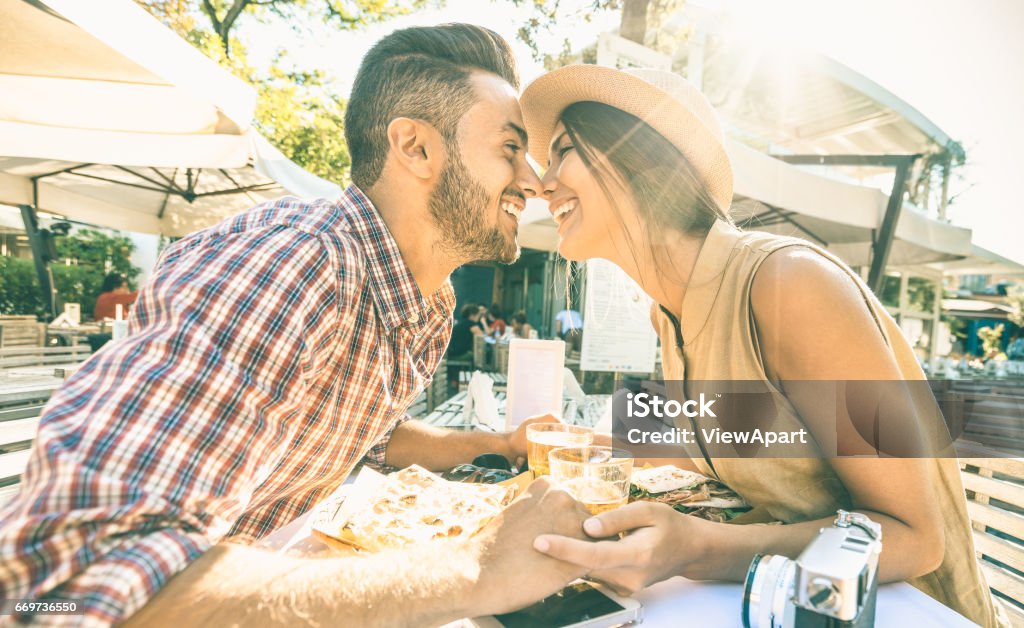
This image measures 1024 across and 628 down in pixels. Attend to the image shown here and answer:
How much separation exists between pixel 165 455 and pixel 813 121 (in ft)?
49.6

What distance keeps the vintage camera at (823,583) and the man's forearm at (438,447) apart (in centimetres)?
131

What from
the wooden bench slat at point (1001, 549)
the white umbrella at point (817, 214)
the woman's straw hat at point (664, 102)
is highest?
the white umbrella at point (817, 214)

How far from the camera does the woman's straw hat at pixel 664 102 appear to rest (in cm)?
176

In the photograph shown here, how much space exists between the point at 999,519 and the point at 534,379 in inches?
71.2

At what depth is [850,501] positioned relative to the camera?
1.30 m

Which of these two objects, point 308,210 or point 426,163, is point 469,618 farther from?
point 426,163

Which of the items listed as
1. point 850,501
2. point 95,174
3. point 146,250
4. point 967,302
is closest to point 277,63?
point 95,174

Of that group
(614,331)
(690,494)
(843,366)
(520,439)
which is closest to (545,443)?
(690,494)

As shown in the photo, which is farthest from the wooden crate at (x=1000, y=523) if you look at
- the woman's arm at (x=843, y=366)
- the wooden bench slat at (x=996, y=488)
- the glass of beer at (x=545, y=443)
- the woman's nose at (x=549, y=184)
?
the woman's nose at (x=549, y=184)

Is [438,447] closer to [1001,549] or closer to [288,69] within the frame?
[1001,549]

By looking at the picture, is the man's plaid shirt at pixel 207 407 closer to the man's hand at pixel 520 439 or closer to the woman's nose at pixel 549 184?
the man's hand at pixel 520 439

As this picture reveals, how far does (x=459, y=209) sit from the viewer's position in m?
1.85

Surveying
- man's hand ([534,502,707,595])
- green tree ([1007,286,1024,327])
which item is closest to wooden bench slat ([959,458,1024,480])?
man's hand ([534,502,707,595])

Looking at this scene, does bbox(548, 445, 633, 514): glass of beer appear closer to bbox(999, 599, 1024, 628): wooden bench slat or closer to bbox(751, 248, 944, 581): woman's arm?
bbox(751, 248, 944, 581): woman's arm
